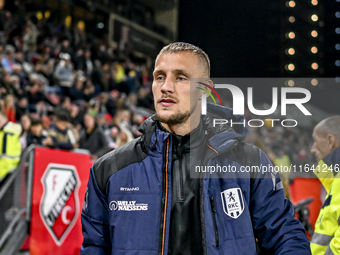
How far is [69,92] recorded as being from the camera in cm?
1057

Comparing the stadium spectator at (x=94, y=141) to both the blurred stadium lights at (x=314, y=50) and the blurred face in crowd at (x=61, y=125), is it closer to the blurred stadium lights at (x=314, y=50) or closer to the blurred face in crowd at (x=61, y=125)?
the blurred face in crowd at (x=61, y=125)

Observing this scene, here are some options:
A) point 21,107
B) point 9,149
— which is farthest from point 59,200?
point 21,107

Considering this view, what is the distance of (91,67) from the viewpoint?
13.8 meters

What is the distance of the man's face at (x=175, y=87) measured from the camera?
80.0 inches

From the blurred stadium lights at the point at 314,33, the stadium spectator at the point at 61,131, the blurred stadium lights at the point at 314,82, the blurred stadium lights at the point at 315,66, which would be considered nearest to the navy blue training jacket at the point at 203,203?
the stadium spectator at the point at 61,131

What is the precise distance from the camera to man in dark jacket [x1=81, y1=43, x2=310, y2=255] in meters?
1.83

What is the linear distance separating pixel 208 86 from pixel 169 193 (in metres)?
0.64

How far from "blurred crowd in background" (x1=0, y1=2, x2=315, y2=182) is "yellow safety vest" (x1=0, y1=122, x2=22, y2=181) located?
582 mm

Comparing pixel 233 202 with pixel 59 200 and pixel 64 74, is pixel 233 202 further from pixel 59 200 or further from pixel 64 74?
pixel 64 74

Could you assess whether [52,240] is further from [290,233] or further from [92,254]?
[290,233]

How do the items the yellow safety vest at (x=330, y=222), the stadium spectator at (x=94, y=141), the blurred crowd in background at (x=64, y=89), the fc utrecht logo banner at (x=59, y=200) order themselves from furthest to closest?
the stadium spectator at (x=94, y=141), the blurred crowd in background at (x=64, y=89), the fc utrecht logo banner at (x=59, y=200), the yellow safety vest at (x=330, y=222)

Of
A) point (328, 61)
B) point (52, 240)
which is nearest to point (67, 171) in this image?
point (52, 240)

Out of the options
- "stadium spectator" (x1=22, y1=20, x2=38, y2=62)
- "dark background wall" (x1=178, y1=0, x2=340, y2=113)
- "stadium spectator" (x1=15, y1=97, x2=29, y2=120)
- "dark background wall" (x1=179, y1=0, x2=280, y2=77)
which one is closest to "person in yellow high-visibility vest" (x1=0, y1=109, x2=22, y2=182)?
"stadium spectator" (x1=15, y1=97, x2=29, y2=120)

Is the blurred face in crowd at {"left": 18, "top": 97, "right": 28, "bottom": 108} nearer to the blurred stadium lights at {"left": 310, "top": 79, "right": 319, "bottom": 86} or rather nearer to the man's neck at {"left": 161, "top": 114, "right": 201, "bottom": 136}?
the man's neck at {"left": 161, "top": 114, "right": 201, "bottom": 136}
